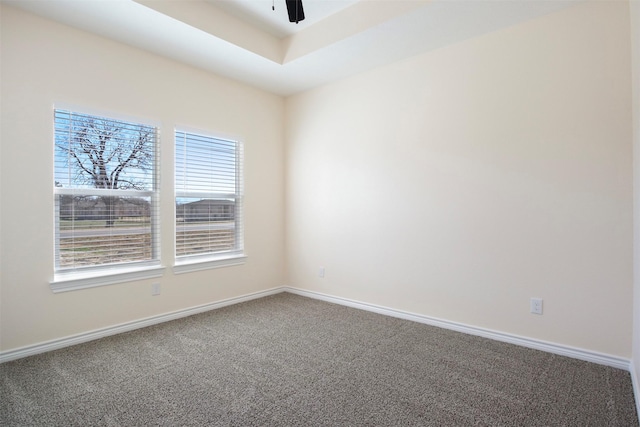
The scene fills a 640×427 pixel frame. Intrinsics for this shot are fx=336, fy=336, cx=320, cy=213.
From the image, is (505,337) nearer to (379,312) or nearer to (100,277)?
(379,312)

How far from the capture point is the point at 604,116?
2.43m

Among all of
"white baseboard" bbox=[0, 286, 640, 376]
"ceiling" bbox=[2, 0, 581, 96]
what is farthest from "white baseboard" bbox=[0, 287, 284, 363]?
"ceiling" bbox=[2, 0, 581, 96]

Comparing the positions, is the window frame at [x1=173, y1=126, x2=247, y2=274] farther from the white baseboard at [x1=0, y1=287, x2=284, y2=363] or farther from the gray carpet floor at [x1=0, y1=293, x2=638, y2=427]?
the gray carpet floor at [x1=0, y1=293, x2=638, y2=427]

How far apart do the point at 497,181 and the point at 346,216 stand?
1657 mm

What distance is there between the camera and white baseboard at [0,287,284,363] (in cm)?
254

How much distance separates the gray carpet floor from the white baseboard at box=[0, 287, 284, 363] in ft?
0.29

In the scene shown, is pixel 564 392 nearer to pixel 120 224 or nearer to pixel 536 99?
pixel 536 99

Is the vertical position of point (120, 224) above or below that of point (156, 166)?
below

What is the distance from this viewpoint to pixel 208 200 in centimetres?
386

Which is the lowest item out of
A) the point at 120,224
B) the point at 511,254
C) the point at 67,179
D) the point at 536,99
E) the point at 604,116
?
the point at 511,254

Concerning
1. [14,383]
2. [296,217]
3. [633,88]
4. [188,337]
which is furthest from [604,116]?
[14,383]

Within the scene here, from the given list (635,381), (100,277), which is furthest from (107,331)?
(635,381)

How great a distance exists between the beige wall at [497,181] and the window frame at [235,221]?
3.45 feet

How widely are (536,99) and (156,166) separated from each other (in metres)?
3.48
